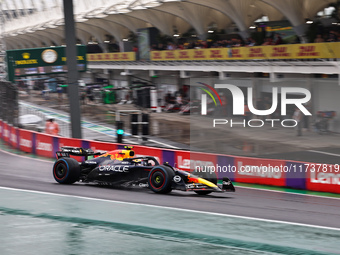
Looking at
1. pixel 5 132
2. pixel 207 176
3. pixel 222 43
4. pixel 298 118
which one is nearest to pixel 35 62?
pixel 5 132

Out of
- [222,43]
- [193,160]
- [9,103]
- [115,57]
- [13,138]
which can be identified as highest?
[222,43]

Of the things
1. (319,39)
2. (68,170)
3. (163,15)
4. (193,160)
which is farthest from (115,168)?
(163,15)

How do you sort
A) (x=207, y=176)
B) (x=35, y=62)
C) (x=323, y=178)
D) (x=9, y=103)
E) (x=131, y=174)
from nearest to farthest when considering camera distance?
(x=207, y=176) < (x=131, y=174) < (x=323, y=178) < (x=35, y=62) < (x=9, y=103)

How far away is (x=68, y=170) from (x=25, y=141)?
29.3 feet

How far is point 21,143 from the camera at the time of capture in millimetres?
20672

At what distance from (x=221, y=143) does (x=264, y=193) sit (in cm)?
746

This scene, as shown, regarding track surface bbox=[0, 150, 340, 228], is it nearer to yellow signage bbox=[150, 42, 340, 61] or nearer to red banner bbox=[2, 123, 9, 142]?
red banner bbox=[2, 123, 9, 142]

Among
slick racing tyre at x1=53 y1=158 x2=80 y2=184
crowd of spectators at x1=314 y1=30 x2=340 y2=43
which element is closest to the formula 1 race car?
slick racing tyre at x1=53 y1=158 x2=80 y2=184

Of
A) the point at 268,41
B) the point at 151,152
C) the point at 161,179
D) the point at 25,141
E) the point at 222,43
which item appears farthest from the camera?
the point at 222,43

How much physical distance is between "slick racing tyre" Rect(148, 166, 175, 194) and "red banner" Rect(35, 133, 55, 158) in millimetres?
8562

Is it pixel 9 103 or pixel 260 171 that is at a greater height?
pixel 9 103

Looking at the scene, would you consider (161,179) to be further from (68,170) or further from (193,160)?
(193,160)

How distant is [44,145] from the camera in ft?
62.5

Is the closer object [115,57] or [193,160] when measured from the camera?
[193,160]
